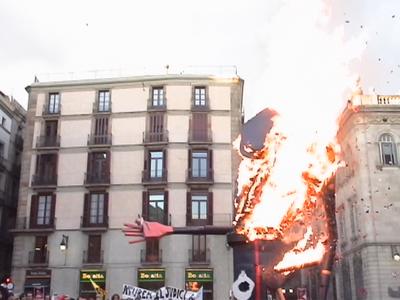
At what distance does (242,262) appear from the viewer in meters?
7.21

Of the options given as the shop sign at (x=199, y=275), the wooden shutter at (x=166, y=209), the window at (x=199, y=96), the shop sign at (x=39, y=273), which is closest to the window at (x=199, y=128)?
the window at (x=199, y=96)

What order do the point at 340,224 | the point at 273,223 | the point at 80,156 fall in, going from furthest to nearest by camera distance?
the point at 340,224, the point at 80,156, the point at 273,223

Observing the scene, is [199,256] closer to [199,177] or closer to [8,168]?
[199,177]

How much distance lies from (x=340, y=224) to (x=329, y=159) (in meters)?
34.3

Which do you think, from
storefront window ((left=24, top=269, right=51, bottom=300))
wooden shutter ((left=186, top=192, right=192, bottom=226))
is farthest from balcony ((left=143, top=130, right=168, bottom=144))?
storefront window ((left=24, top=269, right=51, bottom=300))

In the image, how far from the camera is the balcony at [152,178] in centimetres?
3575

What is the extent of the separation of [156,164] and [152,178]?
43.3 inches

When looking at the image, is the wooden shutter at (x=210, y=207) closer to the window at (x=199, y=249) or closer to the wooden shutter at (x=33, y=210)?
the window at (x=199, y=249)

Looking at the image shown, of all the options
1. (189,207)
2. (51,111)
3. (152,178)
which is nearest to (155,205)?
(152,178)

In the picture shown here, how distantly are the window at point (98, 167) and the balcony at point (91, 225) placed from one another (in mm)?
2562

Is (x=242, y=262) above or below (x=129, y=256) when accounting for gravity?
below

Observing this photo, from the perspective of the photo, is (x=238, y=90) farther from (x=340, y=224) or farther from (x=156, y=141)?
(x=340, y=224)

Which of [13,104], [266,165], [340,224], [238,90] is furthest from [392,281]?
[13,104]

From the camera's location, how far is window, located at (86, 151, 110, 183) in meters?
36.6
